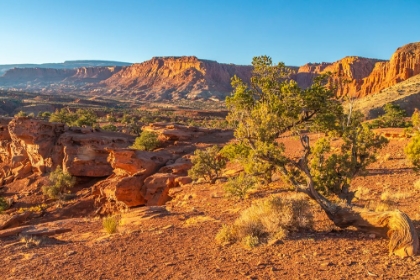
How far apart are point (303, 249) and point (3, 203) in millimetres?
18298

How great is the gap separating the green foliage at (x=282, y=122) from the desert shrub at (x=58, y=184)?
1552cm

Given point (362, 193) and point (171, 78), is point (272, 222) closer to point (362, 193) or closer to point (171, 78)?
point (362, 193)

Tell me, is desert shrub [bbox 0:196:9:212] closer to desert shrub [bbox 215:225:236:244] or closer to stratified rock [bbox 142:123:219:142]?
stratified rock [bbox 142:123:219:142]

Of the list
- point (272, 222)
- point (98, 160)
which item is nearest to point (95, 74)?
point (98, 160)

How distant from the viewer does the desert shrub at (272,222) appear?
6.37m

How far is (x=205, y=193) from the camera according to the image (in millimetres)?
13266

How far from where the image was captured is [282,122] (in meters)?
6.86

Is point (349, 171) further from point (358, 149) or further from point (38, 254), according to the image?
point (38, 254)

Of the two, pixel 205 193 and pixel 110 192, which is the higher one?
pixel 205 193

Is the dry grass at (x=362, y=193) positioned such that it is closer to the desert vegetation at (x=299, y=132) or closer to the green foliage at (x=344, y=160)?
the green foliage at (x=344, y=160)

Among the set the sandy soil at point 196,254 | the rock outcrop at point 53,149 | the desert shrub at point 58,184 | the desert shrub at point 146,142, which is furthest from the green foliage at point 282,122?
the desert shrub at point 146,142

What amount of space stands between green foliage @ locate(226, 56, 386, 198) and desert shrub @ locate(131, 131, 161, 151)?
55.0 ft

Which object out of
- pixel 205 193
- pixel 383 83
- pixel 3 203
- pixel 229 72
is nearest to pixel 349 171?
pixel 205 193

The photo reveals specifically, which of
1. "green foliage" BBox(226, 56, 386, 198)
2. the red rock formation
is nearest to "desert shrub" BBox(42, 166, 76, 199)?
"green foliage" BBox(226, 56, 386, 198)
